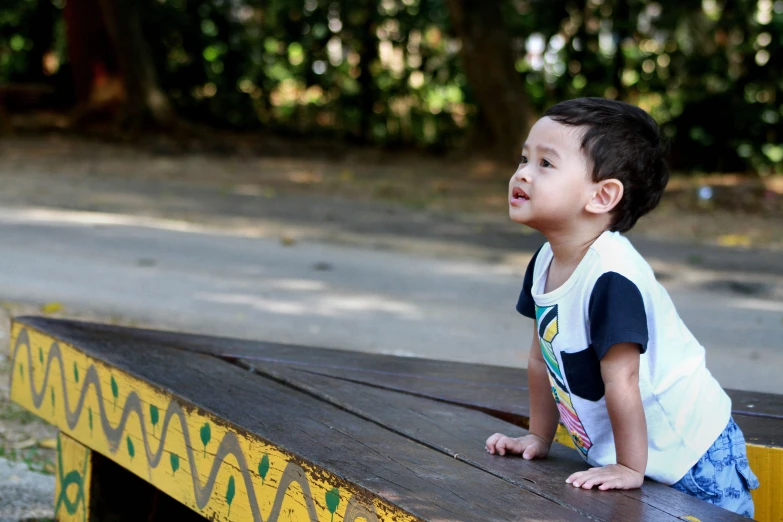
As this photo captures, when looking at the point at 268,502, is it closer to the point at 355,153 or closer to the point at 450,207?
the point at 450,207

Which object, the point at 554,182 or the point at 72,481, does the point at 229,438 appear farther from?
the point at 72,481

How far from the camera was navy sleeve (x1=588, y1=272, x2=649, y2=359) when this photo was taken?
6.50ft

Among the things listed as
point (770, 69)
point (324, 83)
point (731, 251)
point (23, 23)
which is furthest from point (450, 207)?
point (23, 23)

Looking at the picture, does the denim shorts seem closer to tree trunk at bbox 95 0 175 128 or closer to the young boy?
the young boy

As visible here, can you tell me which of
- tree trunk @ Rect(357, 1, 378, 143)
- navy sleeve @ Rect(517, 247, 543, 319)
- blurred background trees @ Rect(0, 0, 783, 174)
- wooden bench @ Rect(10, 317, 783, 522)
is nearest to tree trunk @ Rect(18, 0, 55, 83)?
blurred background trees @ Rect(0, 0, 783, 174)

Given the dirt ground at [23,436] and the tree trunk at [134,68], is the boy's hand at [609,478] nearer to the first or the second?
the dirt ground at [23,436]

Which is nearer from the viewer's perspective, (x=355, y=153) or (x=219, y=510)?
(x=219, y=510)

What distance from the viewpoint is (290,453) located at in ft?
6.79

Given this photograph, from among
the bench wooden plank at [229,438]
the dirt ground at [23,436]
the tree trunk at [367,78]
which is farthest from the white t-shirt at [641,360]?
the tree trunk at [367,78]

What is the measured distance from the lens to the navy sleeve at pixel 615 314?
1980 millimetres

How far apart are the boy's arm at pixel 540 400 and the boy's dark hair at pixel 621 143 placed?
396 mm

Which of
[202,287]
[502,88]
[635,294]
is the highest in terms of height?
[502,88]

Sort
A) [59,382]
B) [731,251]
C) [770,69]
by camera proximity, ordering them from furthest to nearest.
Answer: [770,69] < [731,251] < [59,382]

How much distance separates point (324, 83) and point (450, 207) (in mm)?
6117
